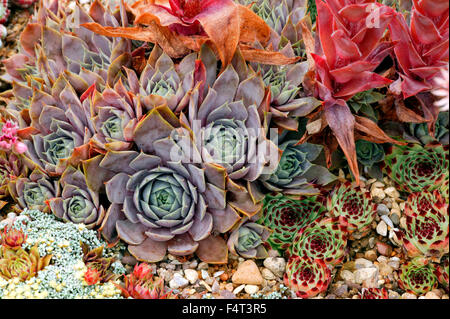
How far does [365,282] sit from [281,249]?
40cm

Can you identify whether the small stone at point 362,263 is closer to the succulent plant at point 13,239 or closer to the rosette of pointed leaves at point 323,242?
the rosette of pointed leaves at point 323,242

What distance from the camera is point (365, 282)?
2.10 metres

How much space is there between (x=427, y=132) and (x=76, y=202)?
1671mm

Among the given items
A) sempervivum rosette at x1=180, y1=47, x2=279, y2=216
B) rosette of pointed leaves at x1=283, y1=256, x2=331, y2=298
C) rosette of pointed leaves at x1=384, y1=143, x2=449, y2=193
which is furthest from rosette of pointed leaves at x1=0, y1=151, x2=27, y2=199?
rosette of pointed leaves at x1=384, y1=143, x2=449, y2=193

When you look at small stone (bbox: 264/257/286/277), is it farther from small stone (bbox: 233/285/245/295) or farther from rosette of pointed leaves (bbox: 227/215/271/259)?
small stone (bbox: 233/285/245/295)

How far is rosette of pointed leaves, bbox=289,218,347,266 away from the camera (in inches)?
83.2

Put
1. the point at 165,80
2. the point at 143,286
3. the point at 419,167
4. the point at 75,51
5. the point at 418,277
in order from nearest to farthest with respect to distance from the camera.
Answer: the point at 143,286, the point at 418,277, the point at 165,80, the point at 419,167, the point at 75,51

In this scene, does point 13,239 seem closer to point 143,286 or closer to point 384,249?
point 143,286

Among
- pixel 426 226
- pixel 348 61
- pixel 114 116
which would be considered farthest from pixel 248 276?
pixel 348 61

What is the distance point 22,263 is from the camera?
2.01m

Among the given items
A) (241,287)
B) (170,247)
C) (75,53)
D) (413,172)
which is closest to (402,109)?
(413,172)

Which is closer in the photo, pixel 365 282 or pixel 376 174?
pixel 365 282

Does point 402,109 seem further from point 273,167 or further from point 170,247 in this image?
point 170,247
